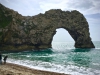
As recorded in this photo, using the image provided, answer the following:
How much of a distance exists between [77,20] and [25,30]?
147ft

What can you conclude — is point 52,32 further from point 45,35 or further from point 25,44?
point 25,44

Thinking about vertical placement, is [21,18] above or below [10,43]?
above

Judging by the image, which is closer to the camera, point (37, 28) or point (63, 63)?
point (63, 63)

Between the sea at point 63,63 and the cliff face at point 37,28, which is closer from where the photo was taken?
the sea at point 63,63

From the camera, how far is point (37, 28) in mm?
99812

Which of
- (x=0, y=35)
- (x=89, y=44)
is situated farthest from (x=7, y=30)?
(x=89, y=44)

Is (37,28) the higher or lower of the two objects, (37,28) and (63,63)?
the higher

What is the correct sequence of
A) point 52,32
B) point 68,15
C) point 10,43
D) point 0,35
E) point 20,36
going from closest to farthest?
1. point 0,35
2. point 10,43
3. point 20,36
4. point 52,32
5. point 68,15

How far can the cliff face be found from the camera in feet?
277

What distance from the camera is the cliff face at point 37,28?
8456cm

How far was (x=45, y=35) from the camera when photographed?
336 ft

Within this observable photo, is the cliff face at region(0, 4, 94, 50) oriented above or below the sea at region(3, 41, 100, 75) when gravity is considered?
above

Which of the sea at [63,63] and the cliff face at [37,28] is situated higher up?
the cliff face at [37,28]

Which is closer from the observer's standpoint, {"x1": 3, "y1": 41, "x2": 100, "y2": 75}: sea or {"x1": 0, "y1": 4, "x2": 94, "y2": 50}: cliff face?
{"x1": 3, "y1": 41, "x2": 100, "y2": 75}: sea
